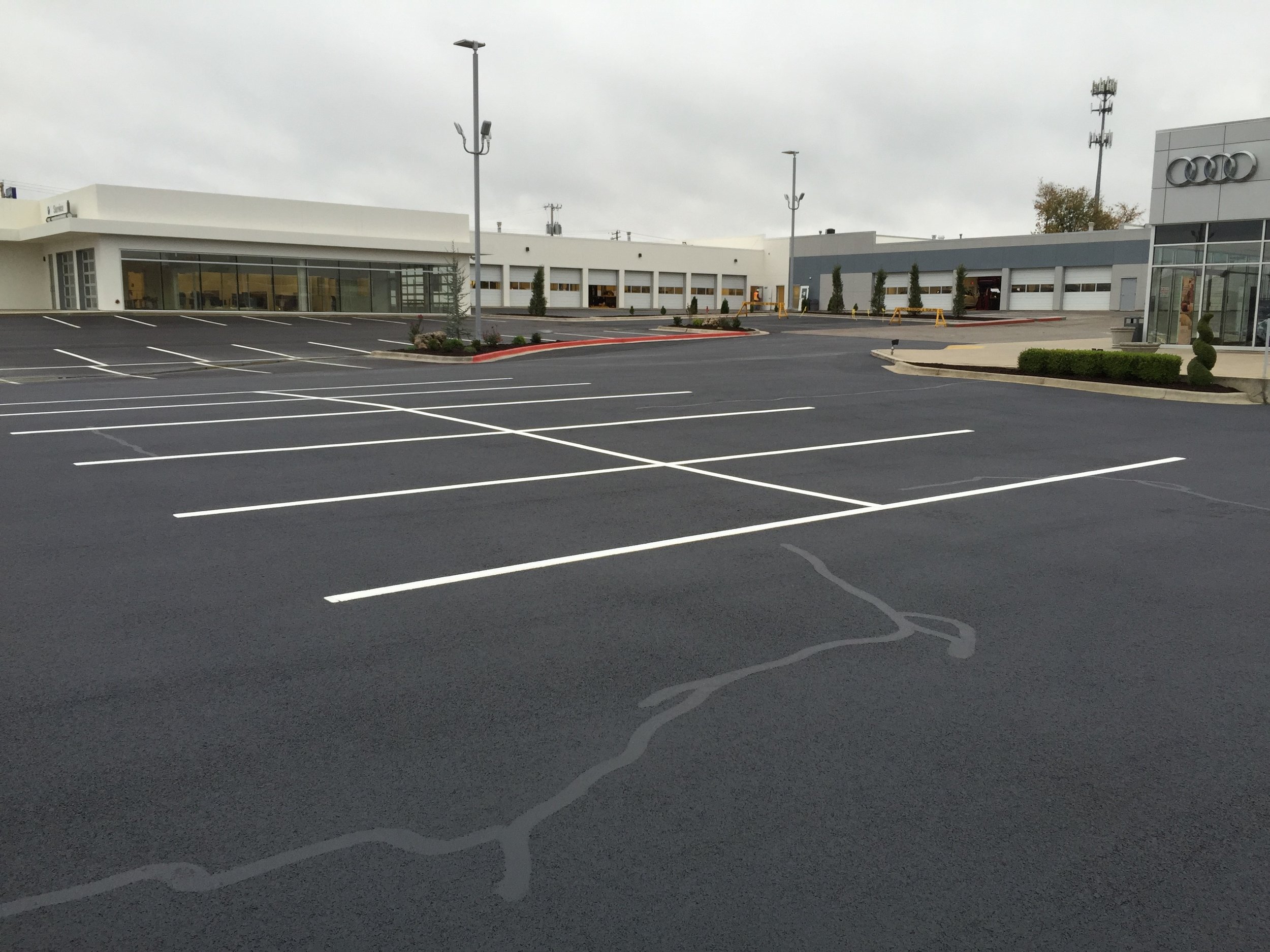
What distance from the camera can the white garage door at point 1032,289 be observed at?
66812 mm

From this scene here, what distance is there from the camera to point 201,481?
9.75 m

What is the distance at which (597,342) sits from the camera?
119 ft

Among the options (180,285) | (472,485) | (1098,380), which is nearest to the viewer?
(472,485)

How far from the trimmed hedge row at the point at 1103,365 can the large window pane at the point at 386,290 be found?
40303 mm

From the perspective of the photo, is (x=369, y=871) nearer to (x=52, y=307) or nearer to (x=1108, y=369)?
(x=1108, y=369)

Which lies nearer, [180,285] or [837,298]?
[180,285]

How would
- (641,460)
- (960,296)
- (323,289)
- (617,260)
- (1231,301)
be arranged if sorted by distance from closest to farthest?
(641,460) < (1231,301) < (323,289) < (960,296) < (617,260)

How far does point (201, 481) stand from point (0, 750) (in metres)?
5.99

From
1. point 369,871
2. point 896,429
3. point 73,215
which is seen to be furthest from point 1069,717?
point 73,215

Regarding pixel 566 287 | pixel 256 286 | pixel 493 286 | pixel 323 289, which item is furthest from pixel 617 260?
pixel 256 286

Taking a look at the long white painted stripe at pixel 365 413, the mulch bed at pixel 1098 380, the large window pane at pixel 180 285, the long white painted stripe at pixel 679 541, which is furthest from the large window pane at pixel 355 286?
Answer: the long white painted stripe at pixel 679 541

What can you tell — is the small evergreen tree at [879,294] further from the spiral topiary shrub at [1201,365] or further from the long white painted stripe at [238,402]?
the long white painted stripe at [238,402]

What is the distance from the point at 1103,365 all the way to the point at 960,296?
138ft

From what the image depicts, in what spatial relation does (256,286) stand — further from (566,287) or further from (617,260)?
(617,260)
